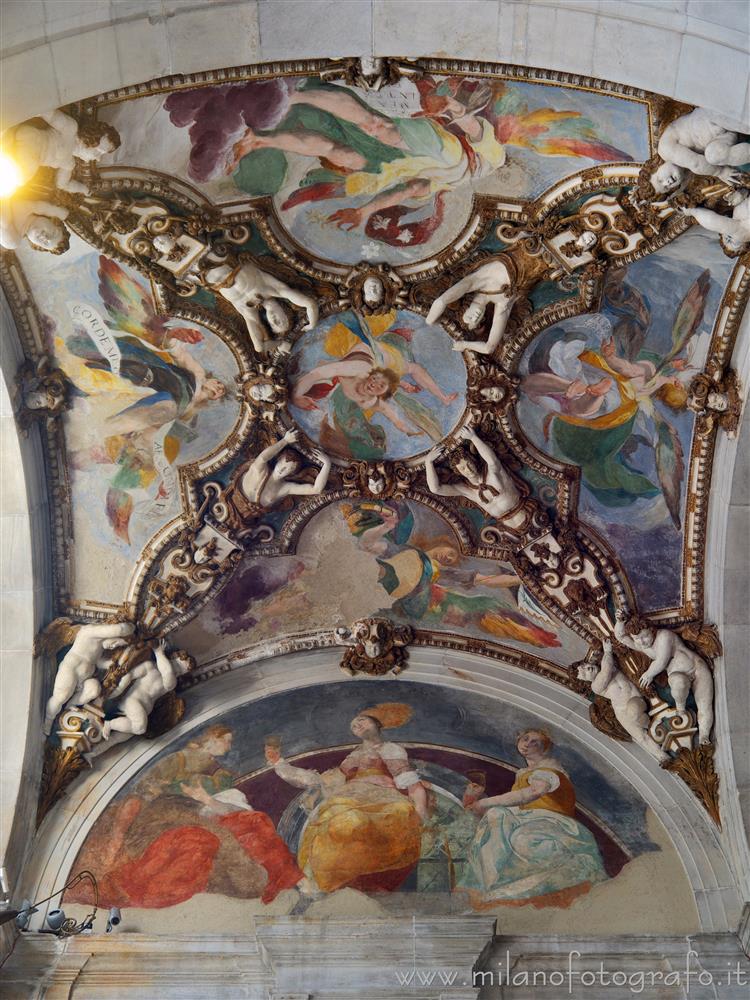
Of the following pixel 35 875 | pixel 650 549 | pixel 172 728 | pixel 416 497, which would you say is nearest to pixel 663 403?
pixel 650 549

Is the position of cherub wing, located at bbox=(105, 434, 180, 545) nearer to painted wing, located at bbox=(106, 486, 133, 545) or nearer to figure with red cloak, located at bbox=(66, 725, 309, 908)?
painted wing, located at bbox=(106, 486, 133, 545)

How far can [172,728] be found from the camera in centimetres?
1497

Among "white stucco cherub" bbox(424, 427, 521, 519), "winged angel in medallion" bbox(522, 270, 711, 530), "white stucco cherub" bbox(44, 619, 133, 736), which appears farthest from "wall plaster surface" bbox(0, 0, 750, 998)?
"white stucco cherub" bbox(44, 619, 133, 736)

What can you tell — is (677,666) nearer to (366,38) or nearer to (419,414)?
(419,414)

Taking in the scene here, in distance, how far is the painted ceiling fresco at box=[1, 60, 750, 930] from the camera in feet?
39.1

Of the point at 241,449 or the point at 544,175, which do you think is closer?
the point at 544,175

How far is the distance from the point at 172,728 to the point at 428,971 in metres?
4.07

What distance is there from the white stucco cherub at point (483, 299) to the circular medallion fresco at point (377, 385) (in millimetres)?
341

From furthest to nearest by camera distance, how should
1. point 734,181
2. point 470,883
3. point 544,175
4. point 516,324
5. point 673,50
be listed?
point 470,883, point 516,324, point 544,175, point 734,181, point 673,50

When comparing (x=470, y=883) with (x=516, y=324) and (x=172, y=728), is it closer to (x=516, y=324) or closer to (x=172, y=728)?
(x=172, y=728)

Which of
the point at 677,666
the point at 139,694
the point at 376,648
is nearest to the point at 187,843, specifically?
the point at 139,694

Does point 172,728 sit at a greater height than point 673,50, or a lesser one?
lesser

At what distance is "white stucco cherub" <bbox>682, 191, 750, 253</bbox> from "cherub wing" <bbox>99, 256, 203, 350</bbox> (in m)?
5.18

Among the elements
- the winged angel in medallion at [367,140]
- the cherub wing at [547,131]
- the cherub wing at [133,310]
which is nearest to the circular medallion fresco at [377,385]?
the winged angel in medallion at [367,140]
